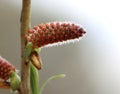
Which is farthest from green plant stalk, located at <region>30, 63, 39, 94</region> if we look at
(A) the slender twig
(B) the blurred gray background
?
(B) the blurred gray background

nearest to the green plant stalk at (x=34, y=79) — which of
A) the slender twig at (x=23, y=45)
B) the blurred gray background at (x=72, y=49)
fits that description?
the slender twig at (x=23, y=45)

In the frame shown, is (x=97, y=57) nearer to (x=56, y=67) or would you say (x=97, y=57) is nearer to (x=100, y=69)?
(x=100, y=69)

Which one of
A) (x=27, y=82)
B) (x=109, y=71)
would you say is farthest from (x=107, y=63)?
(x=27, y=82)

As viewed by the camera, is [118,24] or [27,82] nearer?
[27,82]

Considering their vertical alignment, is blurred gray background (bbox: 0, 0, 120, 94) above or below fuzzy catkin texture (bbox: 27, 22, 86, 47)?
below

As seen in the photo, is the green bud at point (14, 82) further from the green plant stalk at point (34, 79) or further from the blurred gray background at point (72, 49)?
the blurred gray background at point (72, 49)

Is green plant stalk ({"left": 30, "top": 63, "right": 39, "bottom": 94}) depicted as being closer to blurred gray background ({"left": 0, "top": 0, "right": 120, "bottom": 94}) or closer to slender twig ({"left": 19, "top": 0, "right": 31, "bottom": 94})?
slender twig ({"left": 19, "top": 0, "right": 31, "bottom": 94})

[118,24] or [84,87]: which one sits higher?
[118,24]
